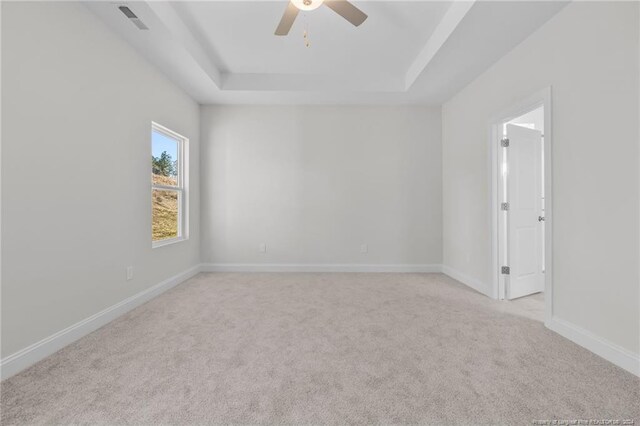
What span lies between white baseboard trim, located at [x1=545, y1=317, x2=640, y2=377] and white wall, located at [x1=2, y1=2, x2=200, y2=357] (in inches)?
147

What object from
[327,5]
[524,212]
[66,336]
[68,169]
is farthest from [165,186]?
[524,212]

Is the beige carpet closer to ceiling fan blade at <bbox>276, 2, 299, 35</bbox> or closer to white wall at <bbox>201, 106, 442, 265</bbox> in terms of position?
white wall at <bbox>201, 106, 442, 265</bbox>

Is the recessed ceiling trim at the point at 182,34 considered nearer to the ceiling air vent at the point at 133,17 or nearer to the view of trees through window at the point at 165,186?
the ceiling air vent at the point at 133,17

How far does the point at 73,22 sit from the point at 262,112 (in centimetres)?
236

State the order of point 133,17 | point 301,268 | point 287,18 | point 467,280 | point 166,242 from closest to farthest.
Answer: point 287,18 → point 133,17 → point 166,242 → point 467,280 → point 301,268

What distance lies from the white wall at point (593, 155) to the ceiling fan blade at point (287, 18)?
2076 millimetres

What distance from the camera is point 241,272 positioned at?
13.6 ft

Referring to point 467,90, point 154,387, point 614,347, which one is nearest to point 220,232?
point 154,387

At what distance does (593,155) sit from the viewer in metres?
1.87

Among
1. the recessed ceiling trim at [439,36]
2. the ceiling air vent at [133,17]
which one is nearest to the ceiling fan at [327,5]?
the recessed ceiling trim at [439,36]

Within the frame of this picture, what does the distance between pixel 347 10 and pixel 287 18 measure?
0.46 m

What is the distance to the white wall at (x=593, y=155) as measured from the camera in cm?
166

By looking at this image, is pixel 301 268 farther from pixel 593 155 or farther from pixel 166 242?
pixel 593 155

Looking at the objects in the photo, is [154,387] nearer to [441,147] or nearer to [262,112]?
[262,112]
